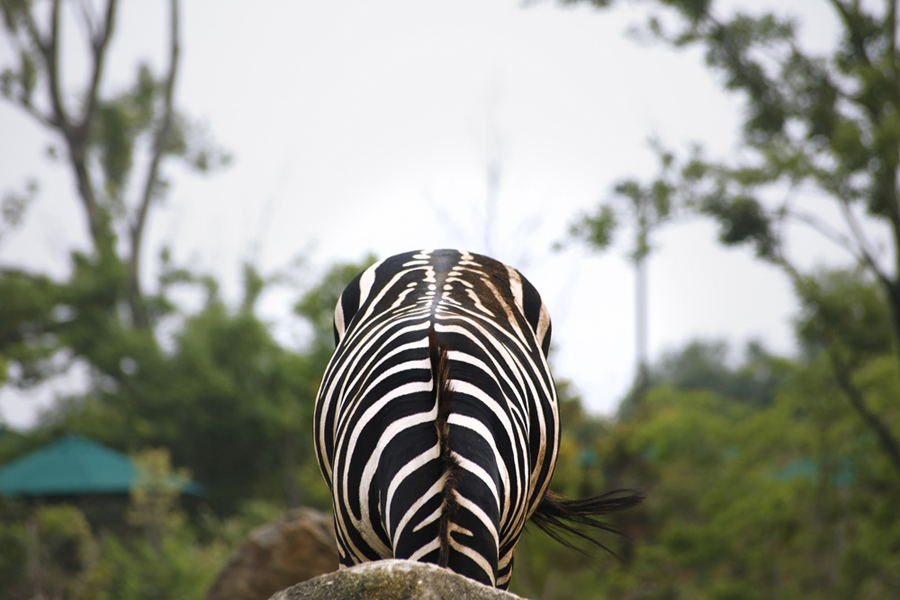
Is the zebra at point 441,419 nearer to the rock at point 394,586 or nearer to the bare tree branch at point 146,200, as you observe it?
the rock at point 394,586

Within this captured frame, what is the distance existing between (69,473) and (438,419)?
34.7 feet

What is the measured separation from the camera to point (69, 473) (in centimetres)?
1052

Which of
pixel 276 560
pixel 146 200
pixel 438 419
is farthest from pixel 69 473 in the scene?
pixel 438 419

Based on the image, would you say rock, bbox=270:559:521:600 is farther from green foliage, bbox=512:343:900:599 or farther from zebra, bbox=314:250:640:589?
green foliage, bbox=512:343:900:599

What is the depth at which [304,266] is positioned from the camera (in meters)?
19.2

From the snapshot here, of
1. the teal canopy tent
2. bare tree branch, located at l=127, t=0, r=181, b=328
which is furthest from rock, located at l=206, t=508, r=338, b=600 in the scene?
bare tree branch, located at l=127, t=0, r=181, b=328

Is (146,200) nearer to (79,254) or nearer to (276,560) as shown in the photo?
(79,254)

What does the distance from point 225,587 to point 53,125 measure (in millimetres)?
14186

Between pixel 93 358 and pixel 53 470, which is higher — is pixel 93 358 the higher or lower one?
the higher one

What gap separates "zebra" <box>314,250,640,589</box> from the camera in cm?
153

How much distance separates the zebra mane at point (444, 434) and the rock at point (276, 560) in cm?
350

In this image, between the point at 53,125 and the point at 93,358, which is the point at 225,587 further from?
the point at 53,125

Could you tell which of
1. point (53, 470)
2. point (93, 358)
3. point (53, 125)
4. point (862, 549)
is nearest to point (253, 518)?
point (53, 470)

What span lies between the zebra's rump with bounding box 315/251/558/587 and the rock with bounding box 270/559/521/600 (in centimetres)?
16
